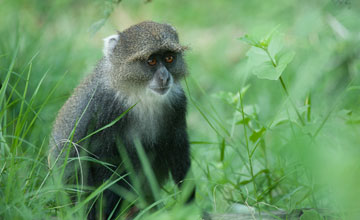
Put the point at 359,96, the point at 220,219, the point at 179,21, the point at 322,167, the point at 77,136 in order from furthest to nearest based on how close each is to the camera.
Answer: the point at 179,21 → the point at 77,136 → the point at 359,96 → the point at 220,219 → the point at 322,167

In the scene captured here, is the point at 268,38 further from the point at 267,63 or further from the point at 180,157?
the point at 180,157

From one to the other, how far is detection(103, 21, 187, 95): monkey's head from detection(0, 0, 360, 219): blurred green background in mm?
213

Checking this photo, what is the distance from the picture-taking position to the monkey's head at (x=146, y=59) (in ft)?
12.1

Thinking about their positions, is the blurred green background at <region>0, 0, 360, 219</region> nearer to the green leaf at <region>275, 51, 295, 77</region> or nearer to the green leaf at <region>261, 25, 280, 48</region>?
the green leaf at <region>261, 25, 280, 48</region>

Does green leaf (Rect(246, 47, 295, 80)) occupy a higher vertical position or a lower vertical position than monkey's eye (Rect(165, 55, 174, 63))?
lower

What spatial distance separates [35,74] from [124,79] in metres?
1.83

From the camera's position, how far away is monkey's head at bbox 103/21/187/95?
3.70 meters

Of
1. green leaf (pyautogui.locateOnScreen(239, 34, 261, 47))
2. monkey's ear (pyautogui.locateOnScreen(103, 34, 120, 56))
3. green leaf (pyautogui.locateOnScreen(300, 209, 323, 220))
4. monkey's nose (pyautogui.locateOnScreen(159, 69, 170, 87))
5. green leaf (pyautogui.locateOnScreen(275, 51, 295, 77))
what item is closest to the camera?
green leaf (pyautogui.locateOnScreen(300, 209, 323, 220))

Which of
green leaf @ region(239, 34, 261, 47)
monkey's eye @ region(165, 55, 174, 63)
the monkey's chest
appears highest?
green leaf @ region(239, 34, 261, 47)

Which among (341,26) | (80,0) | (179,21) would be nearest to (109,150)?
(341,26)

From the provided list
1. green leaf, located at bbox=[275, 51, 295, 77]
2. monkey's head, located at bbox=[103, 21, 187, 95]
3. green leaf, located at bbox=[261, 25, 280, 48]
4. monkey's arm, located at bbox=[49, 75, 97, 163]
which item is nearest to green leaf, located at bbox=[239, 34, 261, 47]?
green leaf, located at bbox=[261, 25, 280, 48]

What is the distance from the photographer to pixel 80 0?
346 inches

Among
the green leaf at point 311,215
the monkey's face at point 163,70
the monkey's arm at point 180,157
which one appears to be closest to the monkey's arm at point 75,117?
the monkey's face at point 163,70

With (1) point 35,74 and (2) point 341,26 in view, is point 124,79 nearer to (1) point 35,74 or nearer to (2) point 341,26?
(1) point 35,74
